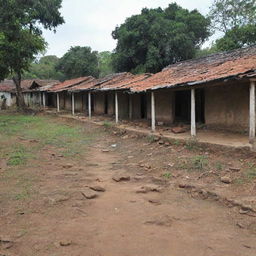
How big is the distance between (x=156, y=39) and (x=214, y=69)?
1716 centimetres

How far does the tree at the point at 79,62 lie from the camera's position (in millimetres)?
40406

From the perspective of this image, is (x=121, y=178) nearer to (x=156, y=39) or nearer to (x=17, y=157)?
(x=17, y=157)

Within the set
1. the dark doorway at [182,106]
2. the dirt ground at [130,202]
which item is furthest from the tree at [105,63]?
the dirt ground at [130,202]

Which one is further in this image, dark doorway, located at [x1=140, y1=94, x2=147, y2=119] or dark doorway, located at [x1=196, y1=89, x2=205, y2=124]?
dark doorway, located at [x1=140, y1=94, x2=147, y2=119]

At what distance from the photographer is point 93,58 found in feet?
136

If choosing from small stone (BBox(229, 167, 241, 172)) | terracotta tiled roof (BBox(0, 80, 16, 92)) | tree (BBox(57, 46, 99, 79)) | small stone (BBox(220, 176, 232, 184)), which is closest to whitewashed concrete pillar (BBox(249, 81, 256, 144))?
small stone (BBox(229, 167, 241, 172))

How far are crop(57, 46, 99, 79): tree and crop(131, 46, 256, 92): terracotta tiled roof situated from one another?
24184 mm

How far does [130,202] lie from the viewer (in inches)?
270

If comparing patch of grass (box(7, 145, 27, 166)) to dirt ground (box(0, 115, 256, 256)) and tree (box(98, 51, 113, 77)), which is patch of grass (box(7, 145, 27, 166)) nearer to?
dirt ground (box(0, 115, 256, 256))

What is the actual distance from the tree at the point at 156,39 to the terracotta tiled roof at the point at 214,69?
11111mm

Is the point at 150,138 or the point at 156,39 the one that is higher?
the point at 156,39

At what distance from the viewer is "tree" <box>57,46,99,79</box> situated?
4041 cm

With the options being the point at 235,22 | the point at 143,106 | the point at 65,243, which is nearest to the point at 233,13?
the point at 235,22

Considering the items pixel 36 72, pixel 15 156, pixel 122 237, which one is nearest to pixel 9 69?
pixel 15 156
